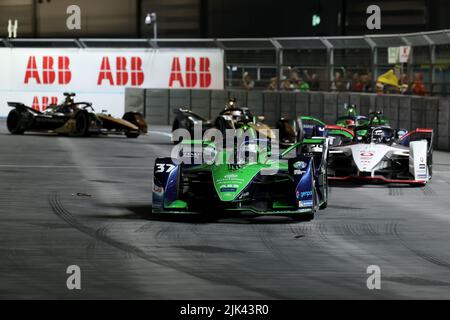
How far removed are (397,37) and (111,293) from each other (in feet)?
63.7

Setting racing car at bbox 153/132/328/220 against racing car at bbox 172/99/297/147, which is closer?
racing car at bbox 153/132/328/220

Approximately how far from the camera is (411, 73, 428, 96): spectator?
85.0 feet

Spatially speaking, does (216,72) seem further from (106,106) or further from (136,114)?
(136,114)

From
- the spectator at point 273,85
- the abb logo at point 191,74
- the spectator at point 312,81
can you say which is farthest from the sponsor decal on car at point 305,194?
the abb logo at point 191,74

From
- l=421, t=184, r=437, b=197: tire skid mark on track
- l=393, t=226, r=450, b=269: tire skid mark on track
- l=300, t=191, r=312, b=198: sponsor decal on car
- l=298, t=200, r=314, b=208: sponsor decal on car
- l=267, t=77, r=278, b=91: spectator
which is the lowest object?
l=421, t=184, r=437, b=197: tire skid mark on track

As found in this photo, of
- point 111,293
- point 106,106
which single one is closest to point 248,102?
point 106,106

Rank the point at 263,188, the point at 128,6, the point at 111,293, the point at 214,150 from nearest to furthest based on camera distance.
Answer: the point at 111,293
the point at 263,188
the point at 214,150
the point at 128,6

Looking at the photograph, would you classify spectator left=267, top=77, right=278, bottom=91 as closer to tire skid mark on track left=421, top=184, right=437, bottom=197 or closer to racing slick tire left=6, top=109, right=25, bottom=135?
racing slick tire left=6, top=109, right=25, bottom=135

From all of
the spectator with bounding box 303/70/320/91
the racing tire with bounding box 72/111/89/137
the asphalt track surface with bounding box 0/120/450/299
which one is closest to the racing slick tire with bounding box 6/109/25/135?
the racing tire with bounding box 72/111/89/137

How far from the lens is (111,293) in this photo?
8359 millimetres

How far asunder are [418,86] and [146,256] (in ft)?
55.1

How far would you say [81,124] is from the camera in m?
28.4

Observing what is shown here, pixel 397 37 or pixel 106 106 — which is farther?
pixel 106 106

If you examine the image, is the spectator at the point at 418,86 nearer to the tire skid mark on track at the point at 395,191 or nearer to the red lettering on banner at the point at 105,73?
the tire skid mark on track at the point at 395,191
